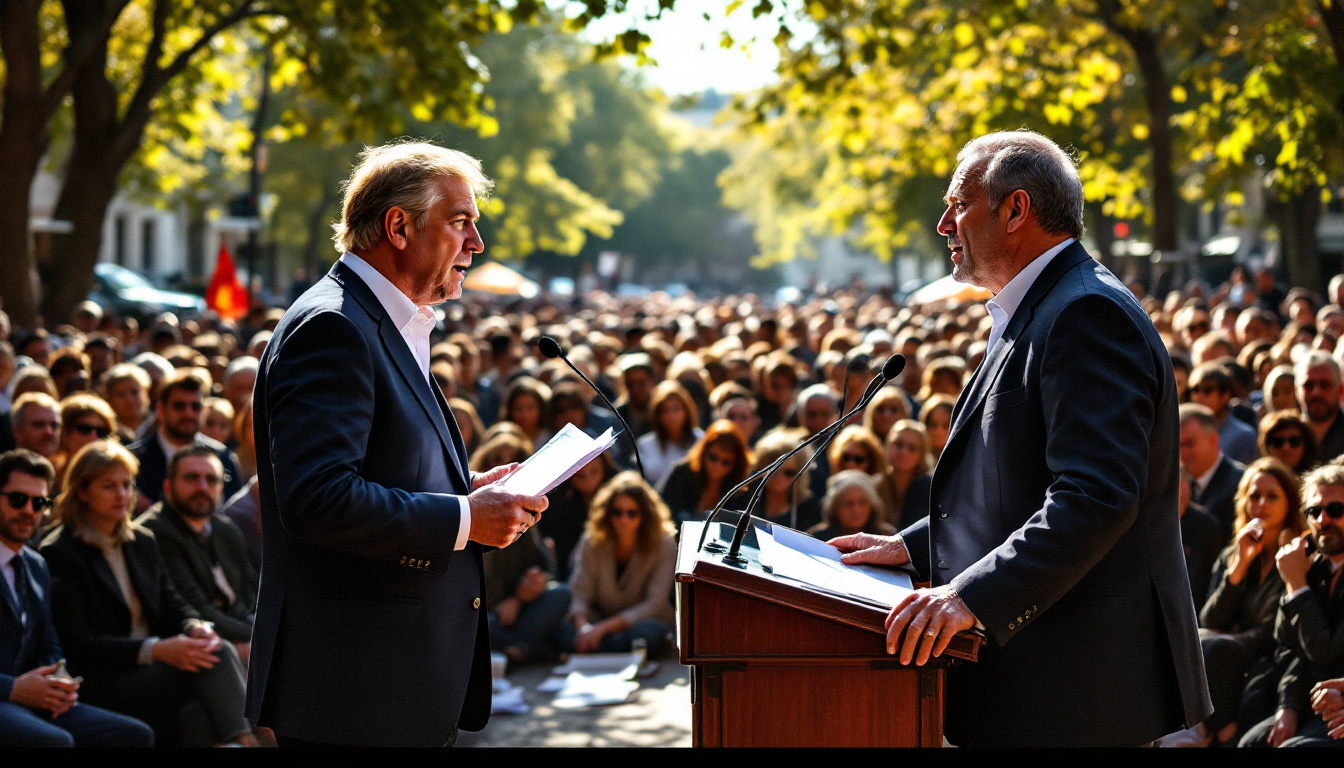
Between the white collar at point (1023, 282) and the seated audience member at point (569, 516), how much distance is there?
7.26 metres

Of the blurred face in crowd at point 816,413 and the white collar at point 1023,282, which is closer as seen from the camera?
the white collar at point 1023,282

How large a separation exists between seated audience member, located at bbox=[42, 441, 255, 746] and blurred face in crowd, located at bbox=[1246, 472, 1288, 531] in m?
4.88

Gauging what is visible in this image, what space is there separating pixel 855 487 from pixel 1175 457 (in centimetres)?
561

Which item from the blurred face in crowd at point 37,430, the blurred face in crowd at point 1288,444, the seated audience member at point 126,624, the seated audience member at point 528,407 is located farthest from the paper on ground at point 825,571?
the seated audience member at point 528,407

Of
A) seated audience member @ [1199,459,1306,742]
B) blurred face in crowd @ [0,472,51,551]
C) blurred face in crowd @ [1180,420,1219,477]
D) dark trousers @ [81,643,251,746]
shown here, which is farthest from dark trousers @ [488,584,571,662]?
seated audience member @ [1199,459,1306,742]

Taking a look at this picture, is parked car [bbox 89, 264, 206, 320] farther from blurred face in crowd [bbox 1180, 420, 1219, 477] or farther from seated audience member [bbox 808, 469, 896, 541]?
blurred face in crowd [bbox 1180, 420, 1219, 477]

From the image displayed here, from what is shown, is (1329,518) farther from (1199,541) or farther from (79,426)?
(79,426)

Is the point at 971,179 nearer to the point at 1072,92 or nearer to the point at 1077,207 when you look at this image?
the point at 1077,207

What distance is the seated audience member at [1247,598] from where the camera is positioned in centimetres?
649

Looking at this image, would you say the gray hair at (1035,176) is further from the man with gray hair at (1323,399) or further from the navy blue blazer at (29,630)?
the man with gray hair at (1323,399)

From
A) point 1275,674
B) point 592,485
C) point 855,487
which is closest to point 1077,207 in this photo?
point 1275,674

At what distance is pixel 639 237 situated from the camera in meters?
87.3

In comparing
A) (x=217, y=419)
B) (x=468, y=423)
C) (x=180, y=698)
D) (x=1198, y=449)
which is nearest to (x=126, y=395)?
(x=217, y=419)

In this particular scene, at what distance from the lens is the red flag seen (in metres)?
19.0
